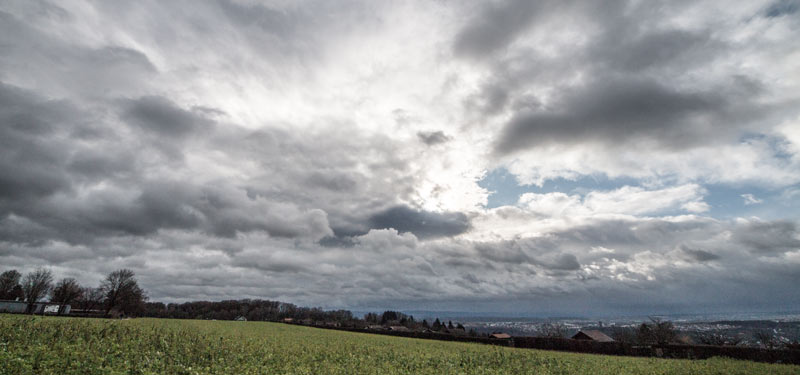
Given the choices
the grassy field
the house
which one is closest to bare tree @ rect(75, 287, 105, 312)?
the grassy field

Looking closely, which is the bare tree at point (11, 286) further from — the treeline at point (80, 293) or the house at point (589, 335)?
the house at point (589, 335)

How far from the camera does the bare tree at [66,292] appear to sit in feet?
388

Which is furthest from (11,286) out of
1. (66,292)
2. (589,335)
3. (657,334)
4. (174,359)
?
(657,334)

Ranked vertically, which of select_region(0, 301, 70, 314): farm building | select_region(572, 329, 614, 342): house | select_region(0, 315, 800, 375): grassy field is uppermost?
select_region(0, 315, 800, 375): grassy field

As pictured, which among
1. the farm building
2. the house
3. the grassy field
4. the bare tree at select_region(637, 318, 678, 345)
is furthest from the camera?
the farm building

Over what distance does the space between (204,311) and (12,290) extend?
86.0 metres

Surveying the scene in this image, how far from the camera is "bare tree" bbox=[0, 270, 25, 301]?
111 m

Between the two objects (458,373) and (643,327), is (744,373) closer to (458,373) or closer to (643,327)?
(458,373)

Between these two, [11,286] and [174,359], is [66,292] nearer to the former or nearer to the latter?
[11,286]

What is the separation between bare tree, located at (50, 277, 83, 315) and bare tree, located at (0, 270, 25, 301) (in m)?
8.27

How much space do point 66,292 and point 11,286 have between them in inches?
565

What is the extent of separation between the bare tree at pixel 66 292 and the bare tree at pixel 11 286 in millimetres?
8274

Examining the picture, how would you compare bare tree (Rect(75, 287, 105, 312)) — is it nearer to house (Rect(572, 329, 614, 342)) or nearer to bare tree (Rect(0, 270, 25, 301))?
bare tree (Rect(0, 270, 25, 301))

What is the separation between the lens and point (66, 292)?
11950 centimetres
